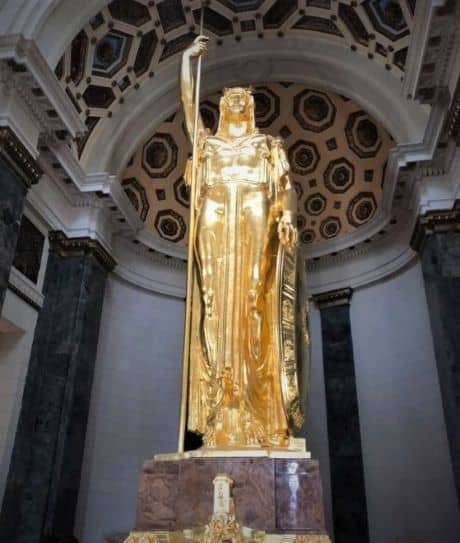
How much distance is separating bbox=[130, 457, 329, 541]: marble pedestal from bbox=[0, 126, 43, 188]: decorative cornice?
162 inches

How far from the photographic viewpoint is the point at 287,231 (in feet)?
17.1

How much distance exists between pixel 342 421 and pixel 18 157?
6501mm

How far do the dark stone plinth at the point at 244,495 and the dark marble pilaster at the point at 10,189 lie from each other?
3076 mm

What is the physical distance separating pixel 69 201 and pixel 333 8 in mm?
5171

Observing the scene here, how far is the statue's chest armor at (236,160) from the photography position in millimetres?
5547

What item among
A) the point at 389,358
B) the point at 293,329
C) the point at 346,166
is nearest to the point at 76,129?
the point at 293,329

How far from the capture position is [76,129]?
7578 millimetres

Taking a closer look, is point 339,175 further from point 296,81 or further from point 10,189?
point 10,189

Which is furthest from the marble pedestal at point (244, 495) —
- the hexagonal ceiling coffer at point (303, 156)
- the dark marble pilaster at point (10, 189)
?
the hexagonal ceiling coffer at point (303, 156)

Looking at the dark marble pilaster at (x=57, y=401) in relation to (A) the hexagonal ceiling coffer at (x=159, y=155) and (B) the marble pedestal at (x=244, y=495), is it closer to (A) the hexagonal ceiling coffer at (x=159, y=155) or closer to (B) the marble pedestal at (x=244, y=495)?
(A) the hexagonal ceiling coffer at (x=159, y=155)

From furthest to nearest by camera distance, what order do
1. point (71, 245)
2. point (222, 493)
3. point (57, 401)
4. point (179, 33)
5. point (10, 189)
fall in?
point (179, 33) → point (71, 245) → point (57, 401) → point (10, 189) → point (222, 493)

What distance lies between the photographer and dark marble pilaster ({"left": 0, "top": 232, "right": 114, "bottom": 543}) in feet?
22.8

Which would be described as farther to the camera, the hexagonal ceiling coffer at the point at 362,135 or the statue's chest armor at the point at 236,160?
the hexagonal ceiling coffer at the point at 362,135

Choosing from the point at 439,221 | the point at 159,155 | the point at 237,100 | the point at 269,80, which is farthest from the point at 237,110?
the point at 159,155
